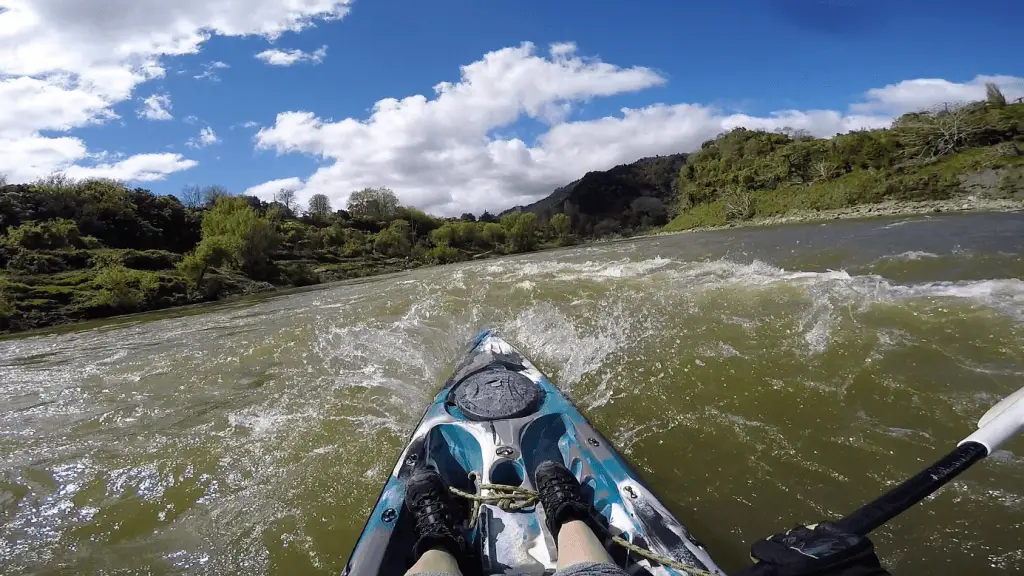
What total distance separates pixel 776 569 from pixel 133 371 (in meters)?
9.68

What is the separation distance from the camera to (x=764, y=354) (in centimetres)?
466

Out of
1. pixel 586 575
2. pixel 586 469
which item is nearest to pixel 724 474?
pixel 586 469

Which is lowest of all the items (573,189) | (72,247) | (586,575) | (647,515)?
(647,515)

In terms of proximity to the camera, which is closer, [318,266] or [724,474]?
[724,474]

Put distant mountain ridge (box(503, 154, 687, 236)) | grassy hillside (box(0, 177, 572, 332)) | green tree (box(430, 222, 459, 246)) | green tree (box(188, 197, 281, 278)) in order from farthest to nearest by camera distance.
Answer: distant mountain ridge (box(503, 154, 687, 236)) → green tree (box(430, 222, 459, 246)) → green tree (box(188, 197, 281, 278)) → grassy hillside (box(0, 177, 572, 332))

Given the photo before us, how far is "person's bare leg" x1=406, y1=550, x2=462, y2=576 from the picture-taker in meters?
1.98

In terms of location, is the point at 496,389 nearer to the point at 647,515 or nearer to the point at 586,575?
the point at 647,515

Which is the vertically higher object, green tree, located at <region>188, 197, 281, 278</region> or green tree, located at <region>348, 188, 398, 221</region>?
green tree, located at <region>348, 188, 398, 221</region>

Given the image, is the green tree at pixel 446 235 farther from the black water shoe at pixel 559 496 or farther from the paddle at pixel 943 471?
the paddle at pixel 943 471

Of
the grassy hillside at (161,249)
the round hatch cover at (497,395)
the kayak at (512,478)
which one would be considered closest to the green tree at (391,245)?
the grassy hillside at (161,249)

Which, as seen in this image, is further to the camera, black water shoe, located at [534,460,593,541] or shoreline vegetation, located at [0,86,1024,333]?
shoreline vegetation, located at [0,86,1024,333]

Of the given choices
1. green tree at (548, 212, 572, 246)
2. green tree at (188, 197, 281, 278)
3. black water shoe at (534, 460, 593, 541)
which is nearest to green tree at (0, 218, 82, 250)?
green tree at (188, 197, 281, 278)

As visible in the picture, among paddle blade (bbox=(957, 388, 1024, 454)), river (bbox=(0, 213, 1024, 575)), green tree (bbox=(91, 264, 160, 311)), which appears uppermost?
green tree (bbox=(91, 264, 160, 311))

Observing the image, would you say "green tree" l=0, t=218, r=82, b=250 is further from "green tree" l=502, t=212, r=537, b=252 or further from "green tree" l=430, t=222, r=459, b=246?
"green tree" l=502, t=212, r=537, b=252
